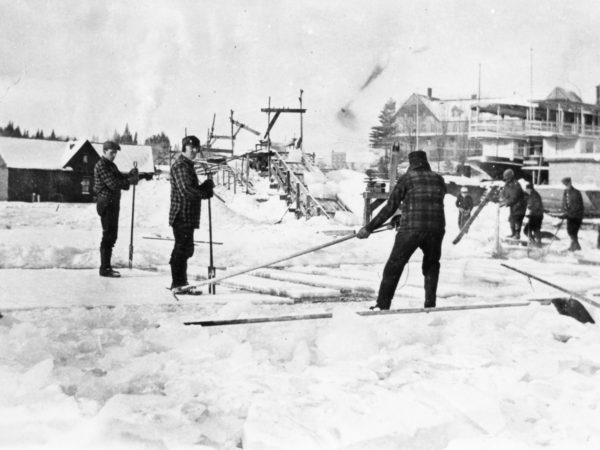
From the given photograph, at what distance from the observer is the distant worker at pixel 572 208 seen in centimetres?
859

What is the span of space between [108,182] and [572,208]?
6.43m

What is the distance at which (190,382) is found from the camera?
8.48 ft

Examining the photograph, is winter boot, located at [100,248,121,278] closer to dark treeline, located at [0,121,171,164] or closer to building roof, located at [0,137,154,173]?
building roof, located at [0,137,154,173]

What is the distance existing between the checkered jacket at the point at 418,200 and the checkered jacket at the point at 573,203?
4.96m

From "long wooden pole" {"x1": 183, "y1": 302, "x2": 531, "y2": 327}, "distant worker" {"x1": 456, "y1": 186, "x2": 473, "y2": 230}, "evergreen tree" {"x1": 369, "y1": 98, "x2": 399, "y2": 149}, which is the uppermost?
"evergreen tree" {"x1": 369, "y1": 98, "x2": 399, "y2": 149}

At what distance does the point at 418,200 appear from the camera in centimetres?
435

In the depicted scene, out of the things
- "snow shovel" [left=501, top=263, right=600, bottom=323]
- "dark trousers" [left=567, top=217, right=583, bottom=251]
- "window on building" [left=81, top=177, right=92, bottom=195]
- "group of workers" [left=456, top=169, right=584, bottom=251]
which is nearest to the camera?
"snow shovel" [left=501, top=263, right=600, bottom=323]

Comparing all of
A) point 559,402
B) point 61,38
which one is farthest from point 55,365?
point 61,38

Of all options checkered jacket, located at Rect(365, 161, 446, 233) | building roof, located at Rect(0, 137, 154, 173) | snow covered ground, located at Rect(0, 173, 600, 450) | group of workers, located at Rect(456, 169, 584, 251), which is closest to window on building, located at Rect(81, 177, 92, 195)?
building roof, located at Rect(0, 137, 154, 173)

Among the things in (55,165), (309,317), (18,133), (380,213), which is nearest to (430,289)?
(380,213)

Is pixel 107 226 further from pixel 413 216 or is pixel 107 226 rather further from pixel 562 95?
pixel 562 95

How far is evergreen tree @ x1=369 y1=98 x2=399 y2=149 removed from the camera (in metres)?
5.93

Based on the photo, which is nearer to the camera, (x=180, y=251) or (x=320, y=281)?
(x=180, y=251)

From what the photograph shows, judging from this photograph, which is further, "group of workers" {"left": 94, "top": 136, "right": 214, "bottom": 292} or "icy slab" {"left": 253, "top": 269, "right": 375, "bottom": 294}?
"icy slab" {"left": 253, "top": 269, "right": 375, "bottom": 294}
